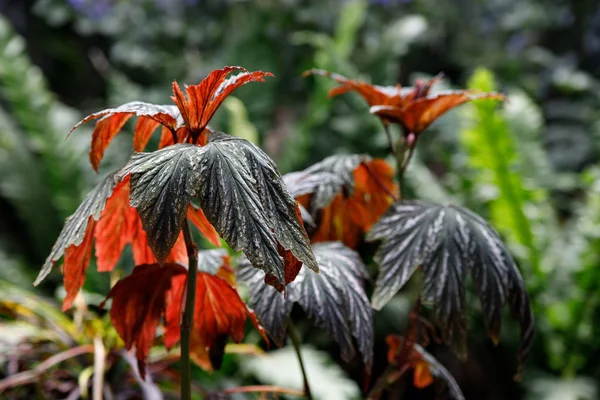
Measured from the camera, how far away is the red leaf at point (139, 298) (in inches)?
25.0

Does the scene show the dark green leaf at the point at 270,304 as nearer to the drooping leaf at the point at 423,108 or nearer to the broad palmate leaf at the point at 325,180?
the broad palmate leaf at the point at 325,180

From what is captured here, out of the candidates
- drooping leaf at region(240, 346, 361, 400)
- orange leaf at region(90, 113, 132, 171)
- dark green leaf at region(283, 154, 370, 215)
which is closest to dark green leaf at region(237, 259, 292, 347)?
dark green leaf at region(283, 154, 370, 215)

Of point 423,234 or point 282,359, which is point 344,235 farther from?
point 282,359

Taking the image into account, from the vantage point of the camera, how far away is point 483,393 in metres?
2.05

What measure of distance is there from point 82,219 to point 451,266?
1.30 feet

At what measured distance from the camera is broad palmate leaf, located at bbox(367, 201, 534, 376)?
63 centimetres

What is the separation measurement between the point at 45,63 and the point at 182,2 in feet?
3.36

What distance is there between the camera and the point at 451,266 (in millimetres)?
641

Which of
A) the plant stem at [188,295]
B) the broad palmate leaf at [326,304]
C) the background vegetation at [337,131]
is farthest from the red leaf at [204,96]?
the background vegetation at [337,131]

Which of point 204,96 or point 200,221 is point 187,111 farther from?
point 200,221

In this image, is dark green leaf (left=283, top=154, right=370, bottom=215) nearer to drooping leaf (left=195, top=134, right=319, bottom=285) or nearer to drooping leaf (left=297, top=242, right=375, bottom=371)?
drooping leaf (left=297, top=242, right=375, bottom=371)

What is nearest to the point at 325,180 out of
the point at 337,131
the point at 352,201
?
the point at 352,201

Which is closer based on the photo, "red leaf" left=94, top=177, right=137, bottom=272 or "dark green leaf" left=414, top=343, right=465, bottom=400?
"red leaf" left=94, top=177, right=137, bottom=272

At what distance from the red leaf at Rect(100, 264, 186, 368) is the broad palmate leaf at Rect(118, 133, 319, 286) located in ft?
0.58
